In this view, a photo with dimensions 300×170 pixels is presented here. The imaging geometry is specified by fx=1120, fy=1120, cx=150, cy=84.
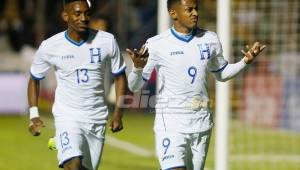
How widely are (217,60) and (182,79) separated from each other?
455mm

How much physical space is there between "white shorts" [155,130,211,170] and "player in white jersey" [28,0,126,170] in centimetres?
50

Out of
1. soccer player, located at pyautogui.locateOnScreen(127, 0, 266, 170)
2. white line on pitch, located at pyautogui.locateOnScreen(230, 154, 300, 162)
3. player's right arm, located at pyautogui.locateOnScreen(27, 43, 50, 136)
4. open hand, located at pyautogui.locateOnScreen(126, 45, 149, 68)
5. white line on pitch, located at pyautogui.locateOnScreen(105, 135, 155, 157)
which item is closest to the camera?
open hand, located at pyautogui.locateOnScreen(126, 45, 149, 68)

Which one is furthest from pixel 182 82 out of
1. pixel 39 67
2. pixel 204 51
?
pixel 39 67

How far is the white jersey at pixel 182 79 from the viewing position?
10484 millimetres

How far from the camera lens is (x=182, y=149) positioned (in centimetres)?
1042

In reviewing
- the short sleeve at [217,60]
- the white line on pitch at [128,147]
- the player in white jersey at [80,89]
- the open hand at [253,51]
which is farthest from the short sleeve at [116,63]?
the white line on pitch at [128,147]

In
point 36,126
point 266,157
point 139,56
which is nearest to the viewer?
point 139,56

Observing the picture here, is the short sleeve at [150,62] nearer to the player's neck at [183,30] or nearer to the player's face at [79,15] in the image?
the player's neck at [183,30]

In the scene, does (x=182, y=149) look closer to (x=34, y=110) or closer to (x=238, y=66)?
(x=238, y=66)

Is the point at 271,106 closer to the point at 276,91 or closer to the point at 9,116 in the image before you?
the point at 276,91

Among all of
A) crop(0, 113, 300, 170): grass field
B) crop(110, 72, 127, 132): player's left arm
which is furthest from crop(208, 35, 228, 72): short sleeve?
crop(0, 113, 300, 170): grass field

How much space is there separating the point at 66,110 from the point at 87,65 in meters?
0.47

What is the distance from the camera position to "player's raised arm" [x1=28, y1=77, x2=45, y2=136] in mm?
10750

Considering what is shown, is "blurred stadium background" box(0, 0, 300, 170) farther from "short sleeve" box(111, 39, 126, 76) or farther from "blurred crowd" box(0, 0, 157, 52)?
"short sleeve" box(111, 39, 126, 76)
